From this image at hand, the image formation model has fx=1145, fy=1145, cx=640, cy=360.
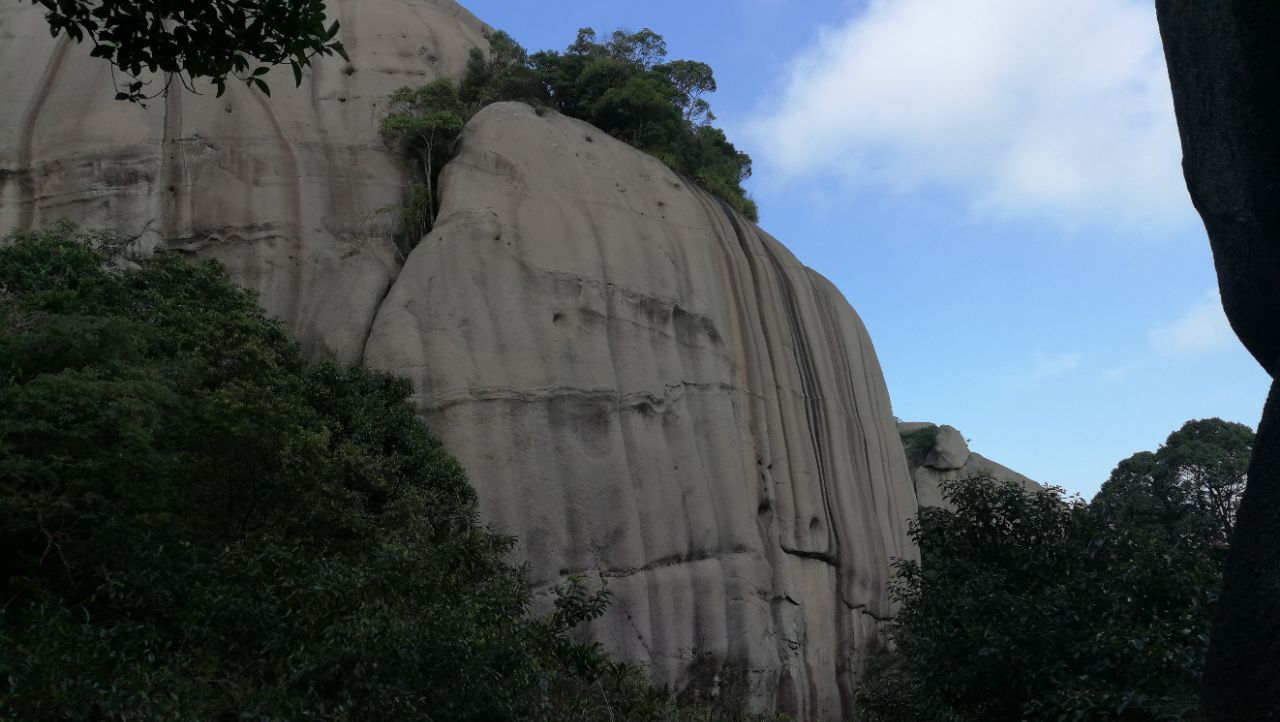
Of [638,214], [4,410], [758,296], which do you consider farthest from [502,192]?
[4,410]

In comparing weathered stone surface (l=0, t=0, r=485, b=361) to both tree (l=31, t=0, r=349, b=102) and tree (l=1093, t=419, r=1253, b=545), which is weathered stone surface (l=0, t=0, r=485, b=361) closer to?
tree (l=31, t=0, r=349, b=102)

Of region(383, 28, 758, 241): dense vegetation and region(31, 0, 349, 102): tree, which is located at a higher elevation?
region(383, 28, 758, 241): dense vegetation

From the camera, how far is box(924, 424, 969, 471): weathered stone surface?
155 feet

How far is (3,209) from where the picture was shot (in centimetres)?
2094

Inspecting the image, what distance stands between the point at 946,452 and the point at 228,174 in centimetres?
3362

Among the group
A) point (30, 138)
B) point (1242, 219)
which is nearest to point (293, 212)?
point (30, 138)

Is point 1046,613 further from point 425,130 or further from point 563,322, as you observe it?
point 425,130

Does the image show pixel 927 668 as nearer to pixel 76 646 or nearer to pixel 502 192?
pixel 76 646

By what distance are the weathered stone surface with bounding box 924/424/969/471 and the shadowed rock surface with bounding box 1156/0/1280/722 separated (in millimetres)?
40602

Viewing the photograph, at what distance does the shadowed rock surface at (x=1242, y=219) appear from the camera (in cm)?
567

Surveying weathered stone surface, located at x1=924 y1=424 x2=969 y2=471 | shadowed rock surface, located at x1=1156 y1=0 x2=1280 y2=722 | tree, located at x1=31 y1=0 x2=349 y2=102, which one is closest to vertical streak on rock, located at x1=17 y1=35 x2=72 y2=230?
tree, located at x1=31 y1=0 x2=349 y2=102

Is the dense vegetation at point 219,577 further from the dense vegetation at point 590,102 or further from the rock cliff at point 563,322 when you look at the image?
the dense vegetation at point 590,102

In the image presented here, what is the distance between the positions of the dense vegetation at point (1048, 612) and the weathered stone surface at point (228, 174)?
10709 mm

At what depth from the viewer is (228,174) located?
2216 centimetres
